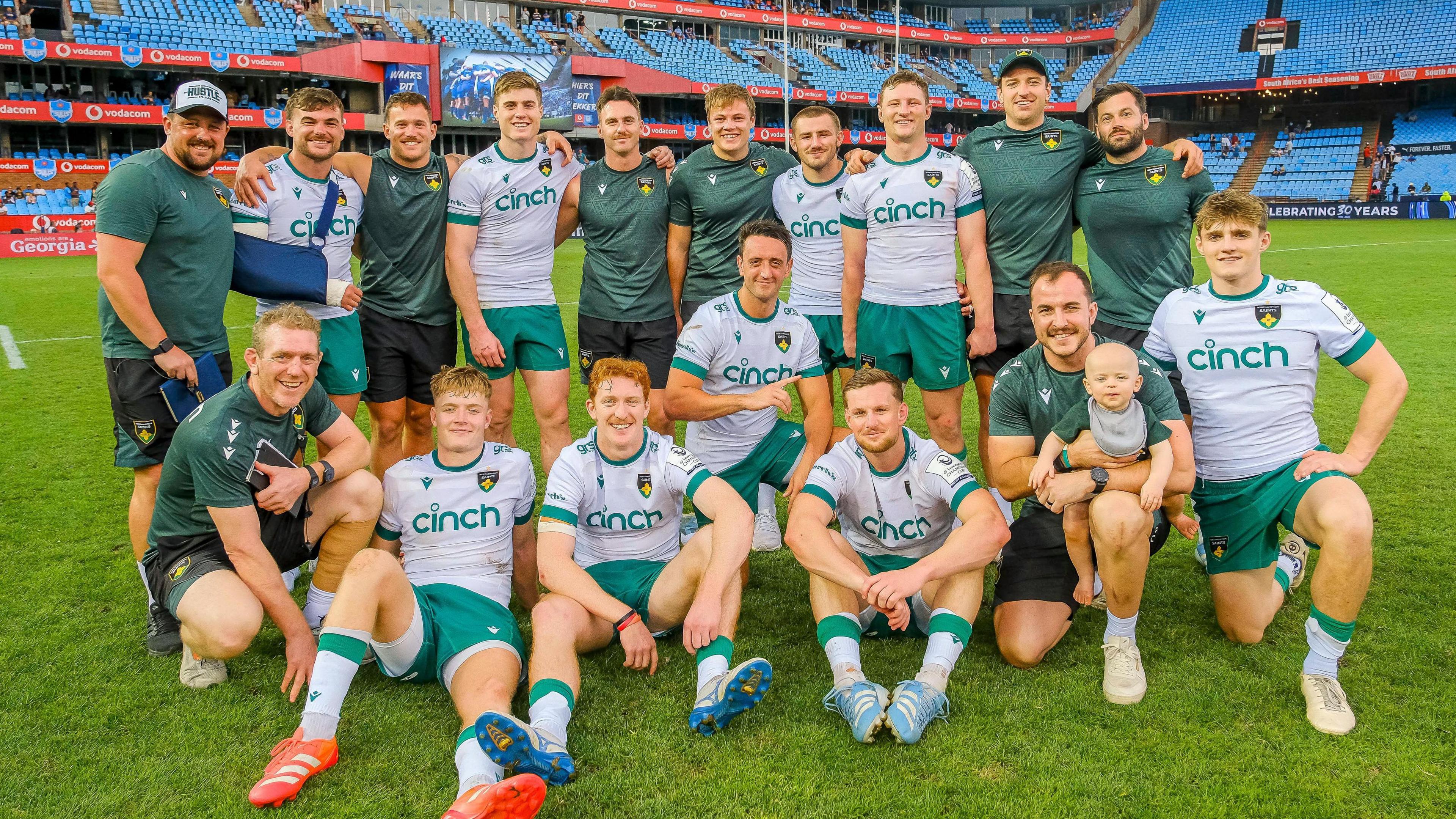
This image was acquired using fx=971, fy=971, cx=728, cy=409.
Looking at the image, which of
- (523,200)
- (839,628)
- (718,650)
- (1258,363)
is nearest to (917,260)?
(1258,363)

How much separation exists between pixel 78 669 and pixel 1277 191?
47955mm

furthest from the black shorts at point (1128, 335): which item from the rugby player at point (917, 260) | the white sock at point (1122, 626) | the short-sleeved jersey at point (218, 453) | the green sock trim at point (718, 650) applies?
the short-sleeved jersey at point (218, 453)

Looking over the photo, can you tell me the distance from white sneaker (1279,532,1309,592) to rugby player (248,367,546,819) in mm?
3629

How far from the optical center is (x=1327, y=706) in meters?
3.49

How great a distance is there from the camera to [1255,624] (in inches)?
162

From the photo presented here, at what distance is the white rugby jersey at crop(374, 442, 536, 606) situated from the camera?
403cm

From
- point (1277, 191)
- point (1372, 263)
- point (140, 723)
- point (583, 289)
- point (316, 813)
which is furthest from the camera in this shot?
point (1277, 191)

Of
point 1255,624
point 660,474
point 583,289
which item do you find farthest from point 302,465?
point 1255,624

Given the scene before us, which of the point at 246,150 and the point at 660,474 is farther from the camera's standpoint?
the point at 246,150

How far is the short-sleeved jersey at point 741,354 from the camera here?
5.14 meters

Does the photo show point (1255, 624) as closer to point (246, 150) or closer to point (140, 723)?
point (140, 723)

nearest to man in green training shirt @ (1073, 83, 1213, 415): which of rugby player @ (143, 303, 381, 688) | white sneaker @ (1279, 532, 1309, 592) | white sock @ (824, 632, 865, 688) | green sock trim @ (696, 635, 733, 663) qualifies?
white sneaker @ (1279, 532, 1309, 592)

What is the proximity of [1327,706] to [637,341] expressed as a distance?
13.0 feet

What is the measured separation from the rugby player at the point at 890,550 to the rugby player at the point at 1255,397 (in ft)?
3.60
